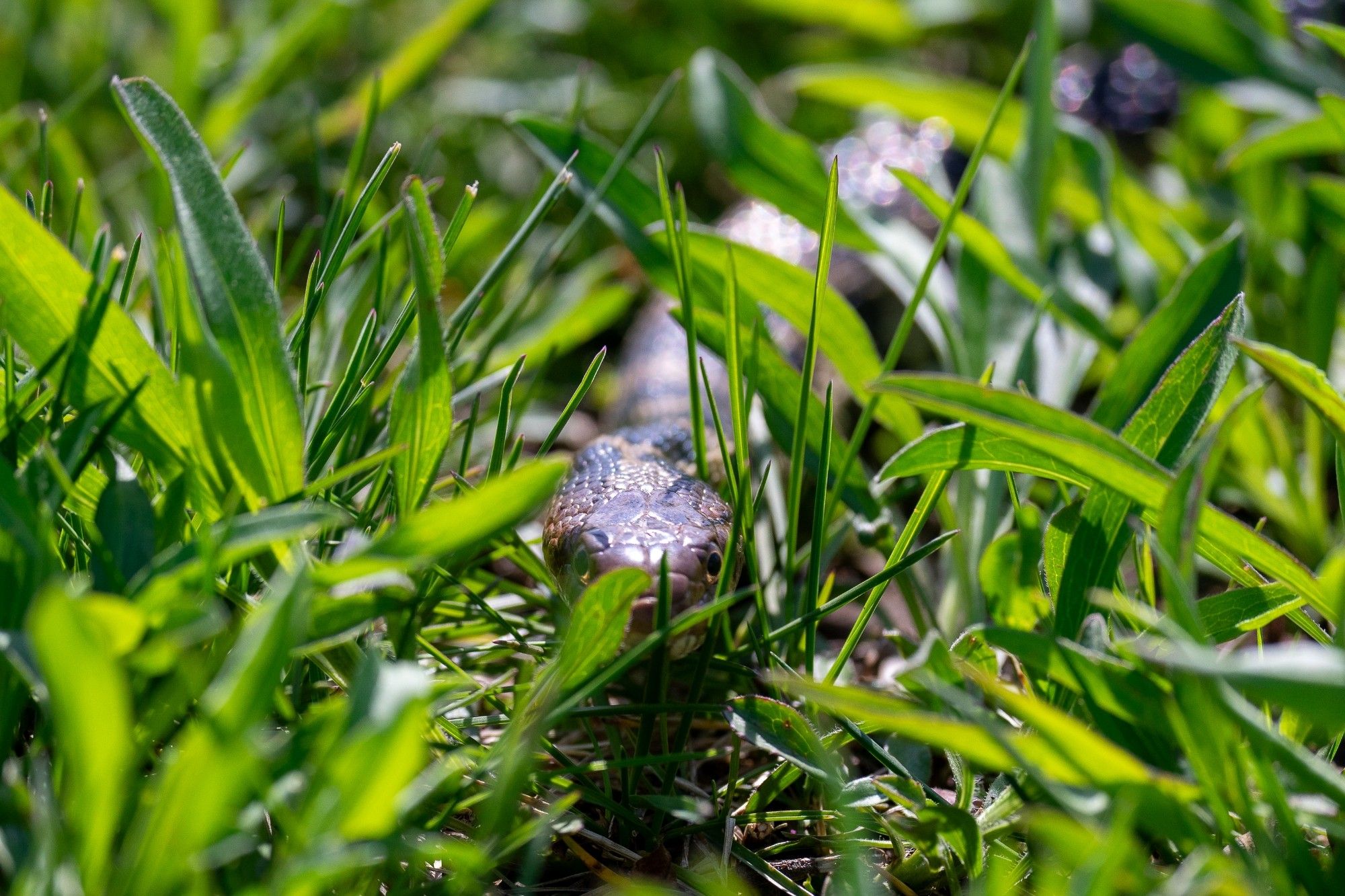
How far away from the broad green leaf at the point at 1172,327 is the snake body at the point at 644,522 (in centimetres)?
80

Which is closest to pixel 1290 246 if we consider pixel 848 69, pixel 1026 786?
pixel 848 69

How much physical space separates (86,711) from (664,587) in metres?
0.69

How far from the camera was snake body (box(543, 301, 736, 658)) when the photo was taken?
197cm

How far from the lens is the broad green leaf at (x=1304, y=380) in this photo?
1438 mm

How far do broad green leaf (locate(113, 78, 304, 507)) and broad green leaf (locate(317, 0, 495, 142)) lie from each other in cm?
197

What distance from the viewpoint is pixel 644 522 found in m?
2.12

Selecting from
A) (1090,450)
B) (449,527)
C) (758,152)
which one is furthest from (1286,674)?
(758,152)

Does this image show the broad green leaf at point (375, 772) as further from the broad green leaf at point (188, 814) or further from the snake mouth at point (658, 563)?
the snake mouth at point (658, 563)

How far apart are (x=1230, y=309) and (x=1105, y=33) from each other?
12.0 feet

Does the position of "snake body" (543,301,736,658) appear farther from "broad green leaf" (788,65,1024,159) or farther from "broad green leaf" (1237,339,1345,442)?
"broad green leaf" (788,65,1024,159)

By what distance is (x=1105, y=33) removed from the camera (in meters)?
4.64

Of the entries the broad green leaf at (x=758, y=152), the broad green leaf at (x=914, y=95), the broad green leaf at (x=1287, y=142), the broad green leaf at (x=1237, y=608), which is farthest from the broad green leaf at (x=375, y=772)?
the broad green leaf at (x=914, y=95)

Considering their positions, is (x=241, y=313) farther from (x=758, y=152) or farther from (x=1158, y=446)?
(x=758, y=152)

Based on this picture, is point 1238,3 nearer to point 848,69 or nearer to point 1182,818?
point 848,69
